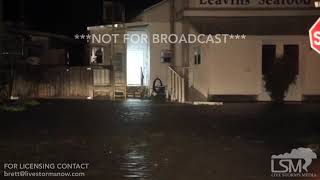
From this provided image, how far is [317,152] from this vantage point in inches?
445

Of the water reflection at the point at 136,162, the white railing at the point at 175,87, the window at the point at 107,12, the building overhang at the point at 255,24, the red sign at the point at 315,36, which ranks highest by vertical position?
the window at the point at 107,12

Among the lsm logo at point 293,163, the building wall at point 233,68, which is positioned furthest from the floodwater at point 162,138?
the building wall at point 233,68

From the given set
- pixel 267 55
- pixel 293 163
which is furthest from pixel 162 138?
pixel 267 55

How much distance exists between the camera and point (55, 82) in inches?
985

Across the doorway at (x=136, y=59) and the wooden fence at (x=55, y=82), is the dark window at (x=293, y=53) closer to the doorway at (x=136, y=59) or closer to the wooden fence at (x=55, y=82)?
the doorway at (x=136, y=59)

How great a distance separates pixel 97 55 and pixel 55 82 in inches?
81.9

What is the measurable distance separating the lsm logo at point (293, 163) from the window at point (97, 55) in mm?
15478

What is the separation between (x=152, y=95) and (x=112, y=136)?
9.72 m

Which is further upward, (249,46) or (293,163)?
(249,46)

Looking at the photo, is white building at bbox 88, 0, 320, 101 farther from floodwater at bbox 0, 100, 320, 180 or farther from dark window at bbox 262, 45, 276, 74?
floodwater at bbox 0, 100, 320, 180

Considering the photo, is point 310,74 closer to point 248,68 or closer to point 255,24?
point 248,68

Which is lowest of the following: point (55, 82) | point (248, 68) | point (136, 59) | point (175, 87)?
point (175, 87)

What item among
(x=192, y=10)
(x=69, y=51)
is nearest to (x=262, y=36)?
(x=192, y=10)

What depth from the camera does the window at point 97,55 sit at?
26.0m
